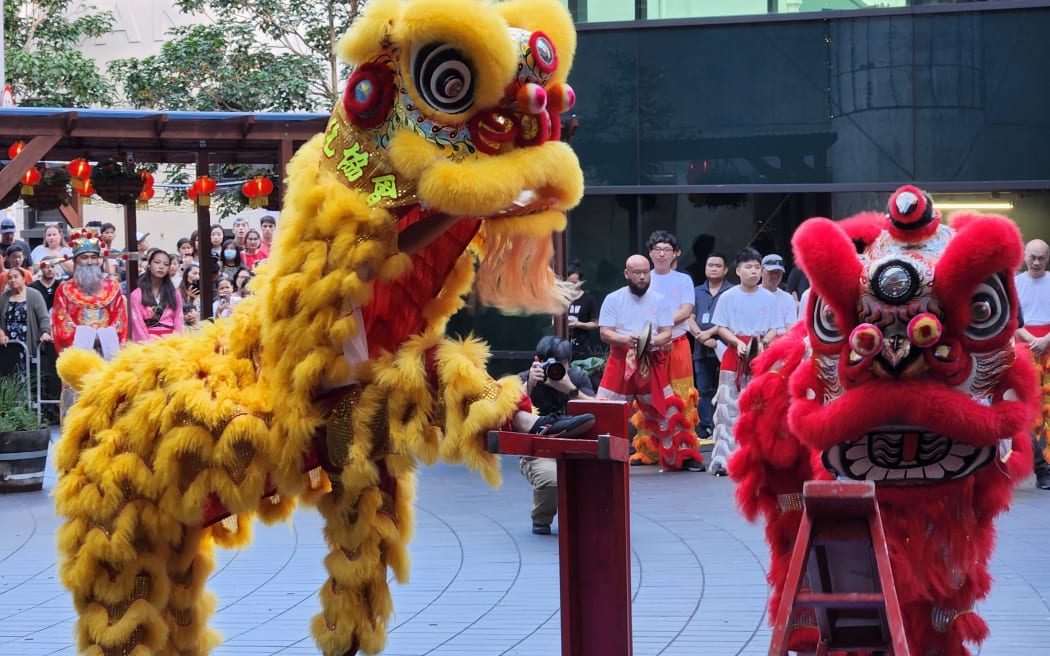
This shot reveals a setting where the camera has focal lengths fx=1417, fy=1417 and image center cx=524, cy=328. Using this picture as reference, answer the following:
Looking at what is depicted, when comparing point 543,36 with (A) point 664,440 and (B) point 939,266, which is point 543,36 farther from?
(A) point 664,440

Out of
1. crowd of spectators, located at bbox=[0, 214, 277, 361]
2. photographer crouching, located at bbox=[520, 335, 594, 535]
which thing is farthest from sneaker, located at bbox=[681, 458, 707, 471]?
crowd of spectators, located at bbox=[0, 214, 277, 361]

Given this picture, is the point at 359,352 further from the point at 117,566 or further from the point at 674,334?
the point at 674,334

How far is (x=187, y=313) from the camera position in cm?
1339

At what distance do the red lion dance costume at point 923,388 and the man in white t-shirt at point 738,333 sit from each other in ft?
17.3

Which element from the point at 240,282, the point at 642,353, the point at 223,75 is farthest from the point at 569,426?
the point at 223,75

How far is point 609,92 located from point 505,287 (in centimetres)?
903

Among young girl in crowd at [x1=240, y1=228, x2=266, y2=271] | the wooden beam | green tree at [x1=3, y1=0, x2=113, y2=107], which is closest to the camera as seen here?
the wooden beam

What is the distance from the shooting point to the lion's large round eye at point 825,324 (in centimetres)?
422

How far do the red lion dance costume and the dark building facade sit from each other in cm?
855

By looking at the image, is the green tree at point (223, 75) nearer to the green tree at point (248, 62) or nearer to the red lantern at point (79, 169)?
the green tree at point (248, 62)

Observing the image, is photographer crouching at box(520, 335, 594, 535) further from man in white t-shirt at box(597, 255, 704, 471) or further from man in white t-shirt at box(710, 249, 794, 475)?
man in white t-shirt at box(710, 249, 794, 475)

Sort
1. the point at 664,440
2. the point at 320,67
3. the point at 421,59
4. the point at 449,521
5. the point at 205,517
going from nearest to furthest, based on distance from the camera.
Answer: the point at 421,59, the point at 205,517, the point at 449,521, the point at 664,440, the point at 320,67

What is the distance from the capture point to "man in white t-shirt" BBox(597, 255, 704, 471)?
9820 mm

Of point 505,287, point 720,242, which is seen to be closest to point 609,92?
point 720,242
